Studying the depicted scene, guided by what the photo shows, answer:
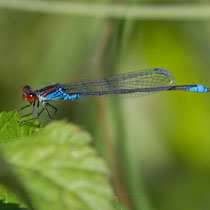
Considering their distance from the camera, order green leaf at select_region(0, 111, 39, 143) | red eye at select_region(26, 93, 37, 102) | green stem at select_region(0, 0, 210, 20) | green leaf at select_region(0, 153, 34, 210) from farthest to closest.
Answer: green stem at select_region(0, 0, 210, 20) < red eye at select_region(26, 93, 37, 102) < green leaf at select_region(0, 111, 39, 143) < green leaf at select_region(0, 153, 34, 210)

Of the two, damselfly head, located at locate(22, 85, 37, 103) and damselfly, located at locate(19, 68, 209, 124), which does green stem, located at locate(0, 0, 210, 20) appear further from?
damselfly head, located at locate(22, 85, 37, 103)

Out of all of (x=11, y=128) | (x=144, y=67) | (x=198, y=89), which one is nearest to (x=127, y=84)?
(x=144, y=67)

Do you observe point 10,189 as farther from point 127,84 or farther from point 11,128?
point 127,84

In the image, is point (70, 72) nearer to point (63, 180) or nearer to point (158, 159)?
point (158, 159)

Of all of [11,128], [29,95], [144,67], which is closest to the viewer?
[11,128]

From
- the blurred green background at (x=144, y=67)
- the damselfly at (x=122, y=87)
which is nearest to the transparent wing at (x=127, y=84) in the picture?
the damselfly at (x=122, y=87)

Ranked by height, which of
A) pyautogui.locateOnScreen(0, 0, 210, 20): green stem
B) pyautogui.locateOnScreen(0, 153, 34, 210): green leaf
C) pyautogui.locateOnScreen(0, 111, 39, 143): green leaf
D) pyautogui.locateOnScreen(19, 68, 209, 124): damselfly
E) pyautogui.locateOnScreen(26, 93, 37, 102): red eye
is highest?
pyautogui.locateOnScreen(0, 0, 210, 20): green stem

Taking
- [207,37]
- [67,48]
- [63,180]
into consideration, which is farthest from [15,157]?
[207,37]

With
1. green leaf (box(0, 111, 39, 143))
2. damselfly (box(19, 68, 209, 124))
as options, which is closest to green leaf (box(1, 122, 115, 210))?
green leaf (box(0, 111, 39, 143))

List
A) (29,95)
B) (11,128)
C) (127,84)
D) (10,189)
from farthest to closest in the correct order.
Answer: (127,84), (29,95), (11,128), (10,189)
